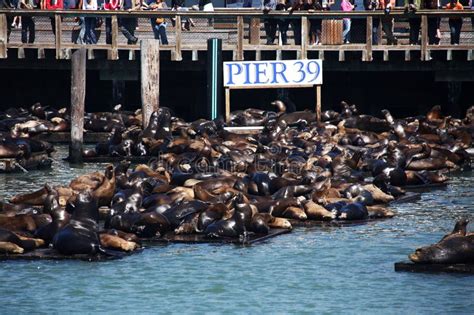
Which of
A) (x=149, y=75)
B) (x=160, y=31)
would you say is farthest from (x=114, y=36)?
(x=149, y=75)

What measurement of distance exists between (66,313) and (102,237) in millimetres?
2801

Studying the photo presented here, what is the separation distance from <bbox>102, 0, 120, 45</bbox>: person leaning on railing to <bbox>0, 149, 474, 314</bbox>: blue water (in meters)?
14.6

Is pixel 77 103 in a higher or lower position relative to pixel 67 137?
higher

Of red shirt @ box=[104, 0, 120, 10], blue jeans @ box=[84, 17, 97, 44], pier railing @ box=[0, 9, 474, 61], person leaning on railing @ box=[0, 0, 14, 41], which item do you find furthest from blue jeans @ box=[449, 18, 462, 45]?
person leaning on railing @ box=[0, 0, 14, 41]

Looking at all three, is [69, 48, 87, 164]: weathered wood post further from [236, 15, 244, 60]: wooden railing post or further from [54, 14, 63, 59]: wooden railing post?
[236, 15, 244, 60]: wooden railing post

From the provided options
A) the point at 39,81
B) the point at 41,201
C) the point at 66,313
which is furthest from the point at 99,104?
the point at 66,313

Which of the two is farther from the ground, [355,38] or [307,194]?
[355,38]

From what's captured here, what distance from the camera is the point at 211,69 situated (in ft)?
108

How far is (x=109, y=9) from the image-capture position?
116ft

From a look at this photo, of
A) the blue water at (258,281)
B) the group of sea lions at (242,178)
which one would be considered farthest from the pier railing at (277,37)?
the blue water at (258,281)

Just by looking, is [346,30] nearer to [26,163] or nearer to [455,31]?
[455,31]

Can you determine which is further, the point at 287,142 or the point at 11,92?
the point at 11,92

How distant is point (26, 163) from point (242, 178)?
6723 mm

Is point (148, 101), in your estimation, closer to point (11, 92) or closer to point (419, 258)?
point (11, 92)
